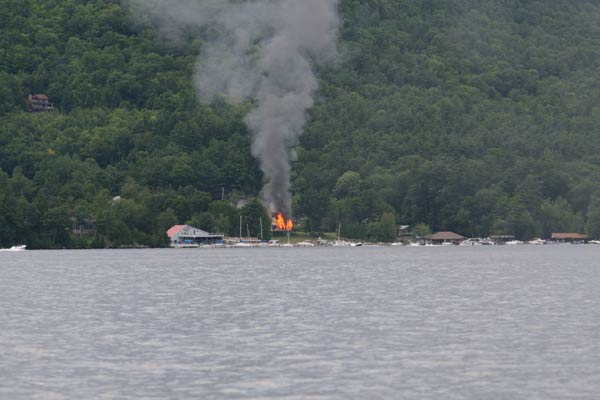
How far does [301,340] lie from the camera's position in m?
61.4

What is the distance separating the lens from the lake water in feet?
157

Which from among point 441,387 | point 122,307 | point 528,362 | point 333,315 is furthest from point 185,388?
point 122,307

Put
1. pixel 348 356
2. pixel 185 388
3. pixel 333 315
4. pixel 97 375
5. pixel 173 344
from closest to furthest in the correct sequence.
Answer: pixel 185 388
pixel 97 375
pixel 348 356
pixel 173 344
pixel 333 315

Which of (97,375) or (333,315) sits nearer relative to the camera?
(97,375)

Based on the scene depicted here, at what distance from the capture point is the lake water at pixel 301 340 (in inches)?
1887

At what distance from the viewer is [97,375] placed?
50.8 m

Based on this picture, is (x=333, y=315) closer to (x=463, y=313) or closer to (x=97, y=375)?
(x=463, y=313)

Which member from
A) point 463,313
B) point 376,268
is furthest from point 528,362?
point 376,268

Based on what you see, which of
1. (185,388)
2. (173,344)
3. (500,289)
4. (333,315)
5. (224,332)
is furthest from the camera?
(500,289)

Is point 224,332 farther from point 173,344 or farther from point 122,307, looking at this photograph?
point 122,307

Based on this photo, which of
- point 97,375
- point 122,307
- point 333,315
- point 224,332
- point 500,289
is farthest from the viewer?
point 500,289

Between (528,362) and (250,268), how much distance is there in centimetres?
9647

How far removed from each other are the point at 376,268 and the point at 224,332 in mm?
83740

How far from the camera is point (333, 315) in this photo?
246 ft
